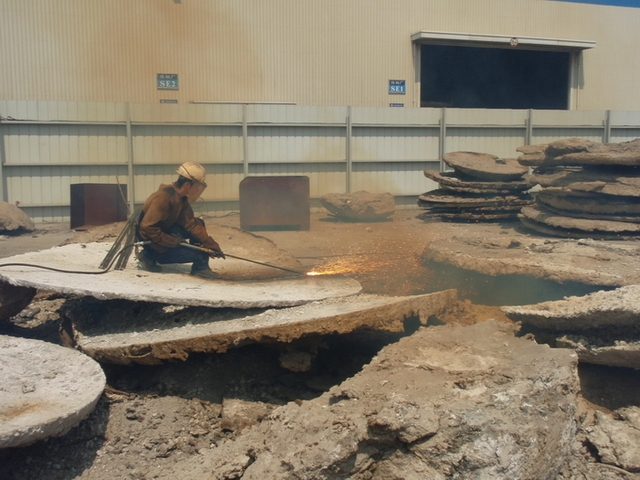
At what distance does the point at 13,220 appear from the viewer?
36.5 feet

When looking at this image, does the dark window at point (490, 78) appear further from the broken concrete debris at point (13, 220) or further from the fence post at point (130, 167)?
the broken concrete debris at point (13, 220)

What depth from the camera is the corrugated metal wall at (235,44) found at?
48.7ft

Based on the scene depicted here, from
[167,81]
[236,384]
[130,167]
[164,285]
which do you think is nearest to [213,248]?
[164,285]

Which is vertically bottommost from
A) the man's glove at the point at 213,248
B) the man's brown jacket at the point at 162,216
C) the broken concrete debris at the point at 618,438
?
the broken concrete debris at the point at 618,438

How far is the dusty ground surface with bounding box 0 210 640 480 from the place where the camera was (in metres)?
3.60

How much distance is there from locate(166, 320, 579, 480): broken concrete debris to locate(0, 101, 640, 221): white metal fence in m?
10.2

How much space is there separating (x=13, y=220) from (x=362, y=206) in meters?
6.54

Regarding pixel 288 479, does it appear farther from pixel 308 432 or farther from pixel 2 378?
pixel 2 378

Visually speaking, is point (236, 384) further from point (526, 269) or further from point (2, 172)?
point (2, 172)

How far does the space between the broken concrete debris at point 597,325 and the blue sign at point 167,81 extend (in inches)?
515

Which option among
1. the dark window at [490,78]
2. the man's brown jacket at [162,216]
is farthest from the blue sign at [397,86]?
the man's brown jacket at [162,216]

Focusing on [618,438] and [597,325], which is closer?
[618,438]

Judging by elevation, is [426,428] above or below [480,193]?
below

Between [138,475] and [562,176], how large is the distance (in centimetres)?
777
